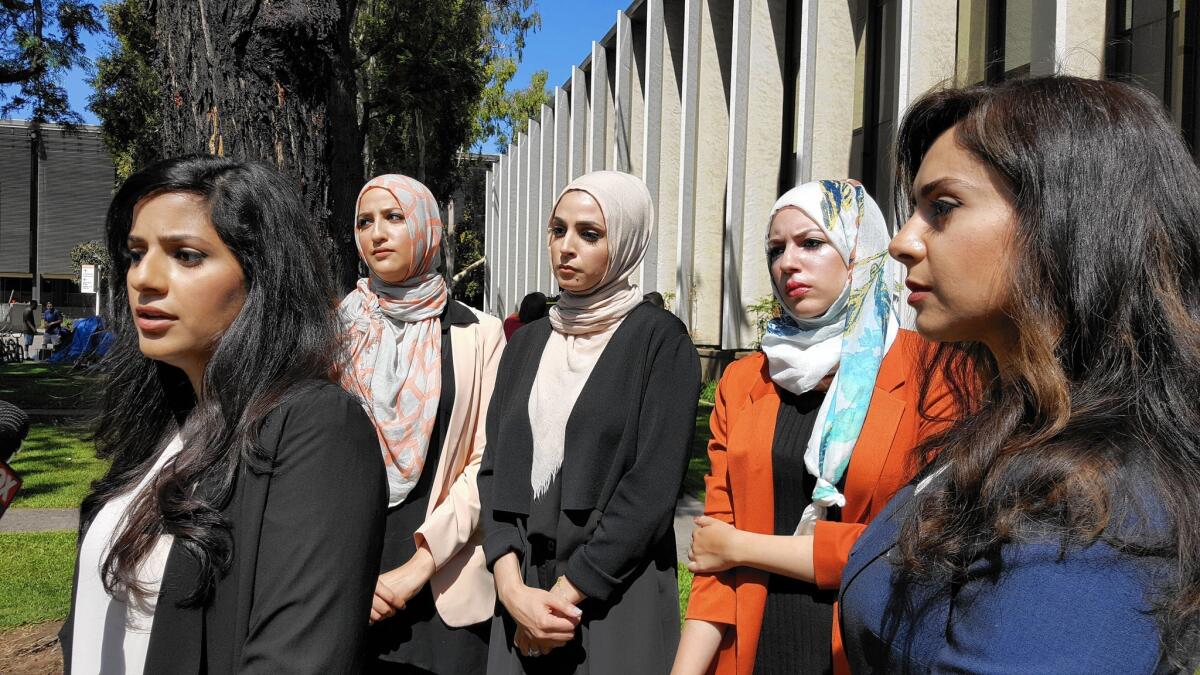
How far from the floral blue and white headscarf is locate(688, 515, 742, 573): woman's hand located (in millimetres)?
178

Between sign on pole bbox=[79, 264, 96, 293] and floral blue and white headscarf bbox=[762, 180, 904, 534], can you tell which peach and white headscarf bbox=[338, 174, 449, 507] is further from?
sign on pole bbox=[79, 264, 96, 293]

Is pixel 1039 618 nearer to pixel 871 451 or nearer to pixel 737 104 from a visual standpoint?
pixel 871 451

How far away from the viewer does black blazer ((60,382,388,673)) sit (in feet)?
5.37

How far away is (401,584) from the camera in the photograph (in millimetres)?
Result: 3027

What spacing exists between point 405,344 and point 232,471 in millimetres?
1720

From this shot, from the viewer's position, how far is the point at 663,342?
3.09 metres

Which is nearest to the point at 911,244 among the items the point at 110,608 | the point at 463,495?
the point at 110,608

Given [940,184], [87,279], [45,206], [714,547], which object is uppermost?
[45,206]

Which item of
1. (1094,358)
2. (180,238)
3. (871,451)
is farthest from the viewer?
(871,451)

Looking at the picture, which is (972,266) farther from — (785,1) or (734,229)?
(785,1)

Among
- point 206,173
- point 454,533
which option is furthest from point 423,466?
point 206,173

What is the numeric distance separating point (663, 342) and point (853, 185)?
2.62 feet

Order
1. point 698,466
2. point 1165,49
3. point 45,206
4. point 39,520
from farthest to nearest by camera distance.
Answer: point 45,206, point 1165,49, point 698,466, point 39,520

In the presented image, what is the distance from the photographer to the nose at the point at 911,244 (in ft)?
4.61
